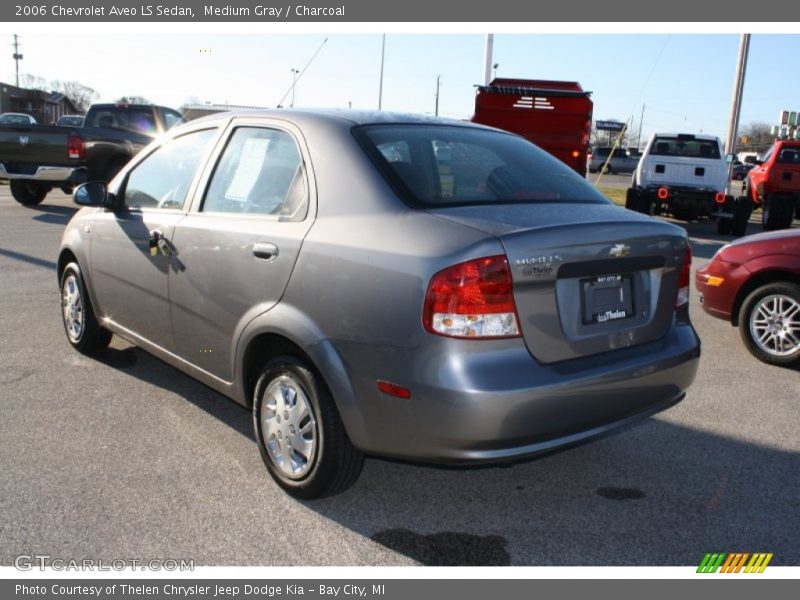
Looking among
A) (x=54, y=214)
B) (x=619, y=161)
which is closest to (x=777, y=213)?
(x=54, y=214)

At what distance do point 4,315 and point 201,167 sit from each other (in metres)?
3.61

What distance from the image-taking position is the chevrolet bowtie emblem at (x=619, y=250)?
319 centimetres

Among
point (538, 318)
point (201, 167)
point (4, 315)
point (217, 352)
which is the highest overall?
point (201, 167)

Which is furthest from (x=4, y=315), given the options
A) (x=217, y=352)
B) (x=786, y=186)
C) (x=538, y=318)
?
(x=786, y=186)

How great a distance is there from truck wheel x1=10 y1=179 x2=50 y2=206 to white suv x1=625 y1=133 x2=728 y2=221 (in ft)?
39.3

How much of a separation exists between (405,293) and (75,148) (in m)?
13.1

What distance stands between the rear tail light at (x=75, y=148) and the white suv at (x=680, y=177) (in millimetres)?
10481

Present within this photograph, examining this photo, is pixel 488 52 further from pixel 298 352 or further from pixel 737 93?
pixel 298 352

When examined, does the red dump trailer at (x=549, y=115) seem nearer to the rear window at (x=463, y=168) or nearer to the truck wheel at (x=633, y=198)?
the truck wheel at (x=633, y=198)

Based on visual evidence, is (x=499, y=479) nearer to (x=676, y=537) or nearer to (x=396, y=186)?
(x=676, y=537)

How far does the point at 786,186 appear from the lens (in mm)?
17125

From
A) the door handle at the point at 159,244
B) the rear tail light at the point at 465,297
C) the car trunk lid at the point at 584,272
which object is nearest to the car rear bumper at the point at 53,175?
the door handle at the point at 159,244

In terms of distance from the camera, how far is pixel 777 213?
16125 mm

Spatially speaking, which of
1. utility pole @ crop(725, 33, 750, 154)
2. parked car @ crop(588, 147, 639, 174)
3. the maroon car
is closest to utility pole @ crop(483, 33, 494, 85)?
utility pole @ crop(725, 33, 750, 154)
